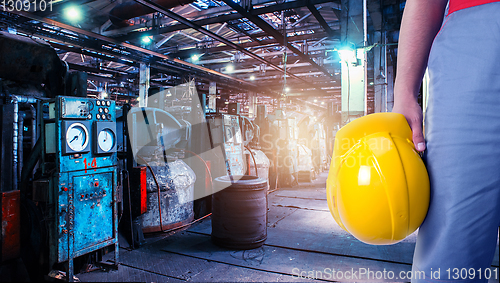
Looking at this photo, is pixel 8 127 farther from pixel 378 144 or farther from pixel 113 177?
pixel 378 144

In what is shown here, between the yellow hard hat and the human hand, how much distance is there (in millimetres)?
22

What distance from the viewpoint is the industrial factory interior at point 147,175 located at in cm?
339

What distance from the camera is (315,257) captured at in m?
4.12

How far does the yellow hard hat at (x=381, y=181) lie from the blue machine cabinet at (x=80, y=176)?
130 inches

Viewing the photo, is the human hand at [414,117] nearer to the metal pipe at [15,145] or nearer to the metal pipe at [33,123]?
the metal pipe at [15,145]

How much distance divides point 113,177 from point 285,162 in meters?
7.47

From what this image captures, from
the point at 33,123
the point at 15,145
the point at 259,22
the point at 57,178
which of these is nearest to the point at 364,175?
the point at 57,178

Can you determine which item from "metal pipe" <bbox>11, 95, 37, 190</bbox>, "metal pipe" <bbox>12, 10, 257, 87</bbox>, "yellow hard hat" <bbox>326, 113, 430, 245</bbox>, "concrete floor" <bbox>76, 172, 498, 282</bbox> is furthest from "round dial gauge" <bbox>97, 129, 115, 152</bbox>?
"metal pipe" <bbox>12, 10, 257, 87</bbox>

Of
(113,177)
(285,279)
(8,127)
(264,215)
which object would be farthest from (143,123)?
(285,279)

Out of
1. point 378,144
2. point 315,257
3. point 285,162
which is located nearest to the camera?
point 378,144

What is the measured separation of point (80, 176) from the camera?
11.2 ft

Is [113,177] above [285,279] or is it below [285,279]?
above

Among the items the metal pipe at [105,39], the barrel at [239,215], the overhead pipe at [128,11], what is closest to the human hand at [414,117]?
the barrel at [239,215]

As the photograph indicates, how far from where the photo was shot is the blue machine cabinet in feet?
10.6
